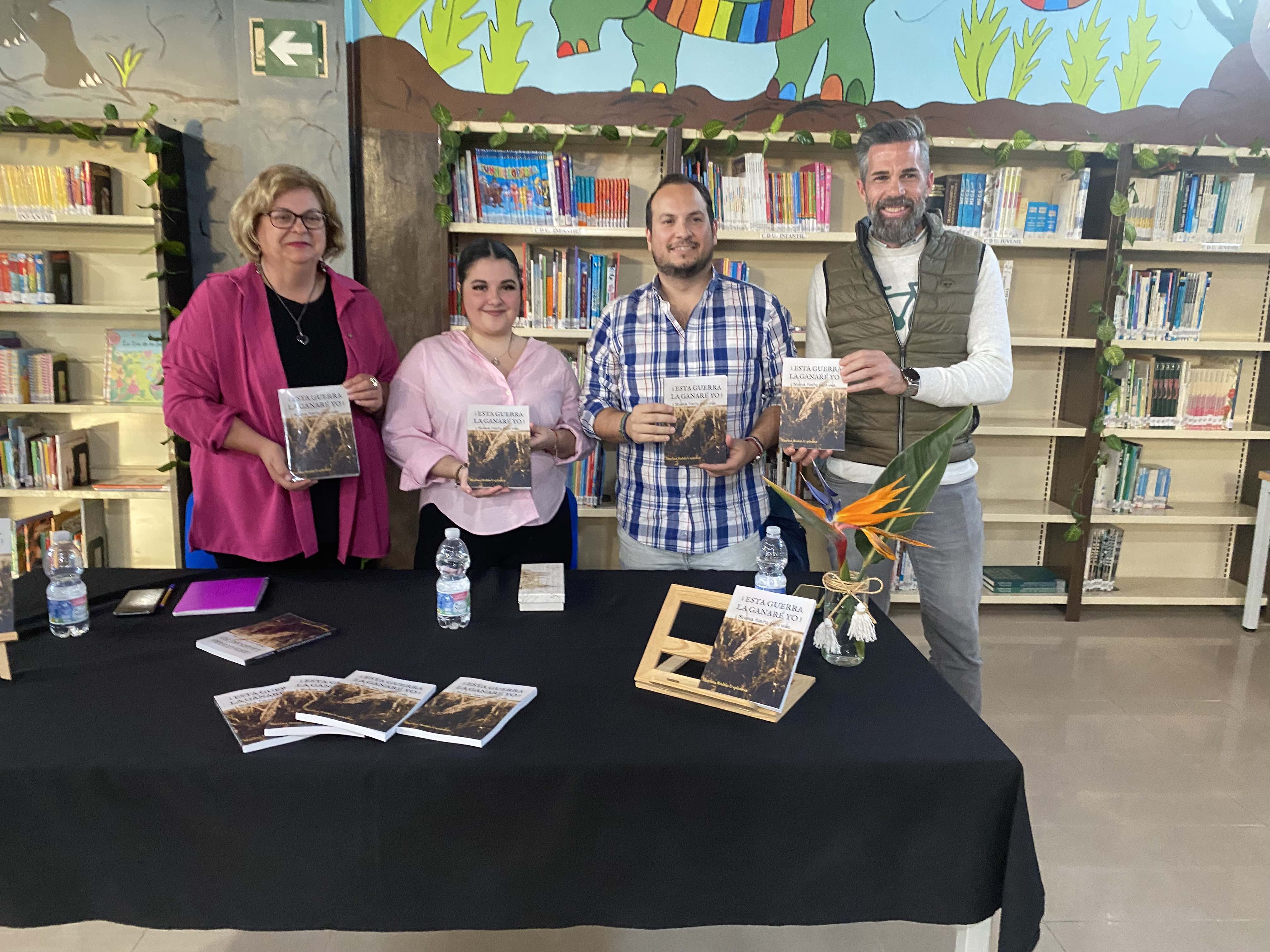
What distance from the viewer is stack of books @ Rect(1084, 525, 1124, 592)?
4.01 m

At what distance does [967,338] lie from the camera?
2.22 metres

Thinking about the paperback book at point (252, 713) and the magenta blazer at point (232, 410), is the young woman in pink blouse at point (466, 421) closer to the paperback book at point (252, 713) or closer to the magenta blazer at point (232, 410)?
the magenta blazer at point (232, 410)

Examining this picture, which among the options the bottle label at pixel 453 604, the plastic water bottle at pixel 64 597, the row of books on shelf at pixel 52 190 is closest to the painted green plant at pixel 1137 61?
the bottle label at pixel 453 604

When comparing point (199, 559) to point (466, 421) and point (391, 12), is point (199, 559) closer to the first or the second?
point (466, 421)

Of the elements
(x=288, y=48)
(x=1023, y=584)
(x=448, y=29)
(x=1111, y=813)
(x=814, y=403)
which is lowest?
(x=1111, y=813)

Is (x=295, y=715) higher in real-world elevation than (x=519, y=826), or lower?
higher

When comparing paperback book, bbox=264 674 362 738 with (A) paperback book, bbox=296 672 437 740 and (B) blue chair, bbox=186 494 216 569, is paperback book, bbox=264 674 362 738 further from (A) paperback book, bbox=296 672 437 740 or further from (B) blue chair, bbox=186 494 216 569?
(B) blue chair, bbox=186 494 216 569

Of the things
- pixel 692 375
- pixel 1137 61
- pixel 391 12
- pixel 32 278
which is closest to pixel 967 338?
pixel 692 375

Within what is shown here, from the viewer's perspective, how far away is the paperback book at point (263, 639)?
1.49 m

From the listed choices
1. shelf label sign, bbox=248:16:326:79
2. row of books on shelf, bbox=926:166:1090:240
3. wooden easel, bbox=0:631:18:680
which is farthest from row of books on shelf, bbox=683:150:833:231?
wooden easel, bbox=0:631:18:680

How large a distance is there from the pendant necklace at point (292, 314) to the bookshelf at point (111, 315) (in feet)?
5.10

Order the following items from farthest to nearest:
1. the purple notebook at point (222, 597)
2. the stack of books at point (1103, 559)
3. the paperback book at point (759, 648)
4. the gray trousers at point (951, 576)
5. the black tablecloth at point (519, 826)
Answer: the stack of books at point (1103, 559) → the gray trousers at point (951, 576) → the purple notebook at point (222, 597) → the paperback book at point (759, 648) → the black tablecloth at point (519, 826)

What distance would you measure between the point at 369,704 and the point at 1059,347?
3692mm

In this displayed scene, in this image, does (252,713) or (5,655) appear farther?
(5,655)
